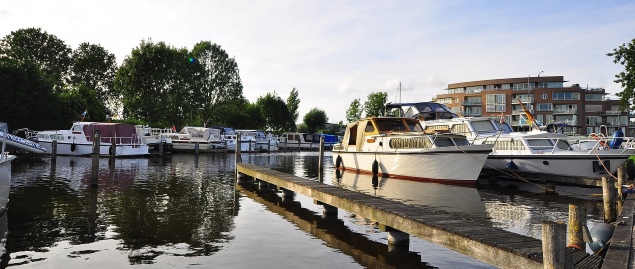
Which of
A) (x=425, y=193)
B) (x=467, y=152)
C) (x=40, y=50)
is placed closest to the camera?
(x=425, y=193)

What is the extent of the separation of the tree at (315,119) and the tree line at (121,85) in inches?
643

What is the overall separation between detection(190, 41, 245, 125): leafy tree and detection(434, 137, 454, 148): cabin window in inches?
2384

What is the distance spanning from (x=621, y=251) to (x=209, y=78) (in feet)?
260

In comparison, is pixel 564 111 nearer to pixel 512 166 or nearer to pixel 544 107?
pixel 544 107

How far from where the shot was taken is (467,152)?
71.8 ft

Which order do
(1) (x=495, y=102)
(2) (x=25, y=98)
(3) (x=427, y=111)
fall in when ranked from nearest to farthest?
(3) (x=427, y=111)
(2) (x=25, y=98)
(1) (x=495, y=102)

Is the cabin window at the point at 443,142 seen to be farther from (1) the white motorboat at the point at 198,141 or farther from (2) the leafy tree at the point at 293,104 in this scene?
(2) the leafy tree at the point at 293,104

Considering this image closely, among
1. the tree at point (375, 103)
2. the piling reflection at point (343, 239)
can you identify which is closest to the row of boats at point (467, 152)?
the piling reflection at point (343, 239)

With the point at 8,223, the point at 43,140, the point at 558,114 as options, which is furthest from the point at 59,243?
the point at 558,114

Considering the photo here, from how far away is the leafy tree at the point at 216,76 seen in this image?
80438mm

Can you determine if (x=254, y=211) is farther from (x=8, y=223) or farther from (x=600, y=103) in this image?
(x=600, y=103)

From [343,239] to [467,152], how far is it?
1269 centimetres

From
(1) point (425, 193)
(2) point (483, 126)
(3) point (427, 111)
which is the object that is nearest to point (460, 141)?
(2) point (483, 126)

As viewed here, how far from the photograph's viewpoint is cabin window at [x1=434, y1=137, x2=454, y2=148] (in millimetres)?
22994
